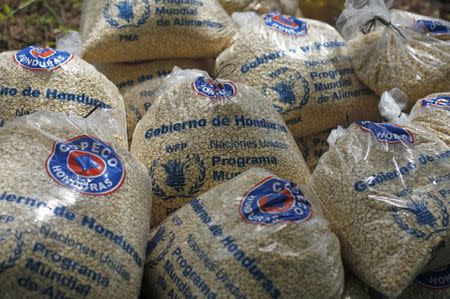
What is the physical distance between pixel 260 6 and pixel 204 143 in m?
1.00

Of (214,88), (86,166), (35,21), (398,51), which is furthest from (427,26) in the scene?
(35,21)

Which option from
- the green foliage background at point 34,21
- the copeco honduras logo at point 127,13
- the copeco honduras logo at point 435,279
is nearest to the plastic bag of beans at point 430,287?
the copeco honduras logo at point 435,279

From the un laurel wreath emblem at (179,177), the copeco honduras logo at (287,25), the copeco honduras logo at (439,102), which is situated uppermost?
the copeco honduras logo at (287,25)

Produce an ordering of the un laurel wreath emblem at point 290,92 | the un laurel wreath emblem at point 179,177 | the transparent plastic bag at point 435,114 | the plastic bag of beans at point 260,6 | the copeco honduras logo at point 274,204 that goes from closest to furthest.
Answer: the copeco honduras logo at point 274,204 → the un laurel wreath emblem at point 179,177 → the transparent plastic bag at point 435,114 → the un laurel wreath emblem at point 290,92 → the plastic bag of beans at point 260,6

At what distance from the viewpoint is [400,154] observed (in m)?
1.37

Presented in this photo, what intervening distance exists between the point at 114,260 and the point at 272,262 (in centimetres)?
32

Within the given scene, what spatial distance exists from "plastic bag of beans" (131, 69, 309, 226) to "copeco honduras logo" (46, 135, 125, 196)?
0.63 feet

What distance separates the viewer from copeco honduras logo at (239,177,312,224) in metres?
1.19

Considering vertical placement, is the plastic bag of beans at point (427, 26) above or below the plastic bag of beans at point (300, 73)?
above

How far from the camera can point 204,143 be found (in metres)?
1.46

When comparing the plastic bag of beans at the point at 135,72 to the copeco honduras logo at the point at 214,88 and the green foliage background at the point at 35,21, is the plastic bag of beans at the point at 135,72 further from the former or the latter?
the green foliage background at the point at 35,21

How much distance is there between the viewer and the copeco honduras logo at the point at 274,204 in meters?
1.19

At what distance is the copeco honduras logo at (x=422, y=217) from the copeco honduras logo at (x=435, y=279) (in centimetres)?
18

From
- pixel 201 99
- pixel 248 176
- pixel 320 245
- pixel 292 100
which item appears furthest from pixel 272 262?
pixel 292 100
